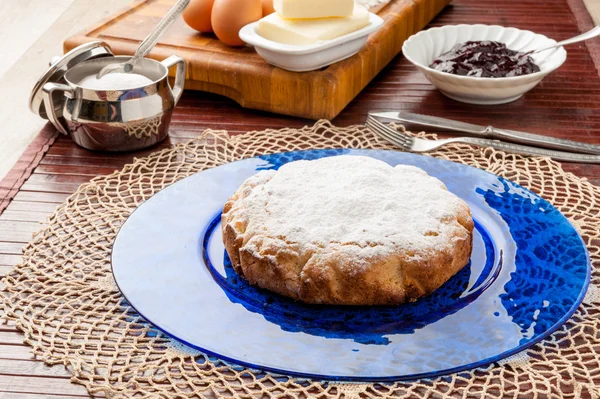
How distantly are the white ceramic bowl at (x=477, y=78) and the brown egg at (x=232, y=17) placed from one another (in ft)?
1.02

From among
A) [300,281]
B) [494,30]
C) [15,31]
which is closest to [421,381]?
[300,281]

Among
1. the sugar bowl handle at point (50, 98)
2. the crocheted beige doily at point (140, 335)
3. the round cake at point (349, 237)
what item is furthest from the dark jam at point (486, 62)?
the sugar bowl handle at point (50, 98)

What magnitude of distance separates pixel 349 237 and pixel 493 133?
1.79 feet

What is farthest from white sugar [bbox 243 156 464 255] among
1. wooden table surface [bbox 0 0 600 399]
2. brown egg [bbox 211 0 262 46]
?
brown egg [bbox 211 0 262 46]

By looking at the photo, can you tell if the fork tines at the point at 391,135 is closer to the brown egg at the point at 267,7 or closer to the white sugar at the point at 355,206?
the white sugar at the point at 355,206

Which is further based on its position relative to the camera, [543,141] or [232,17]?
[232,17]

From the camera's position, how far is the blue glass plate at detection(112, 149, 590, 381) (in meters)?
0.77

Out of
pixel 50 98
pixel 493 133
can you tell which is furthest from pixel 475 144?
pixel 50 98

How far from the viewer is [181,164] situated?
4.07ft

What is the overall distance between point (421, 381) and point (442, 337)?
0.19 ft

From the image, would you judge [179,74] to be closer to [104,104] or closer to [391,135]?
[104,104]

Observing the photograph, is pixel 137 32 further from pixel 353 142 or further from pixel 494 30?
pixel 494 30

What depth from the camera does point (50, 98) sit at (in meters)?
1.26

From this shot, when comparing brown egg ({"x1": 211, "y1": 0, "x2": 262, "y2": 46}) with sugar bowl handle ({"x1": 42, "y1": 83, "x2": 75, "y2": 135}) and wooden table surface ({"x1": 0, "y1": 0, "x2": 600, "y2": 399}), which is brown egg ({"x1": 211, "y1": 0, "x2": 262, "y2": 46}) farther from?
sugar bowl handle ({"x1": 42, "y1": 83, "x2": 75, "y2": 135})
